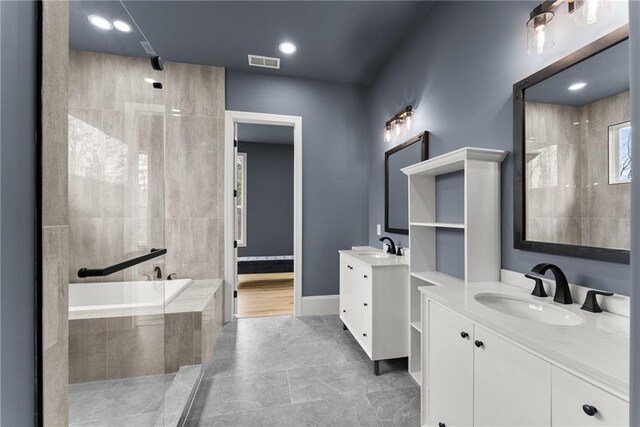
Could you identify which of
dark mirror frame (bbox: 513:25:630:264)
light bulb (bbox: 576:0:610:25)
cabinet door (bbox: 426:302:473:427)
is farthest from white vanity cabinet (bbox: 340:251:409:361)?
light bulb (bbox: 576:0:610:25)

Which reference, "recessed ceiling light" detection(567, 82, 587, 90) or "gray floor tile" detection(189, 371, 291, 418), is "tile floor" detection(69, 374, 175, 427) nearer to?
"gray floor tile" detection(189, 371, 291, 418)

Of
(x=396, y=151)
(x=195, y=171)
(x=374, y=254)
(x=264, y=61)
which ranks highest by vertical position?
(x=264, y=61)

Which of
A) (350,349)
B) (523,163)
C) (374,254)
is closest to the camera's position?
(523,163)

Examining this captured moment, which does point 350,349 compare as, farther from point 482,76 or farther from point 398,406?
point 482,76

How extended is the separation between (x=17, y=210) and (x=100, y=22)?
0.94 m

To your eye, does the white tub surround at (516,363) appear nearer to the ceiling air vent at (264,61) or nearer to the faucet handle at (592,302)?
the faucet handle at (592,302)

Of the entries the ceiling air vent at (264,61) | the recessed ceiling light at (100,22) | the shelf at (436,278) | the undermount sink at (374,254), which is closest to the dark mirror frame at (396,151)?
the undermount sink at (374,254)

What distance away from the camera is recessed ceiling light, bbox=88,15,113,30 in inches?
40.4

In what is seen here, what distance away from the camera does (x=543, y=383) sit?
88cm

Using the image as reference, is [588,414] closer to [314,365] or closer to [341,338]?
[314,365]

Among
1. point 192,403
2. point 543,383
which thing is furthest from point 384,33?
point 192,403

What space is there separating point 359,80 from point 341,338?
299 cm

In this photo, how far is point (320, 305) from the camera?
3.40 meters

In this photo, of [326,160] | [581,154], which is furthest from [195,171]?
[581,154]
